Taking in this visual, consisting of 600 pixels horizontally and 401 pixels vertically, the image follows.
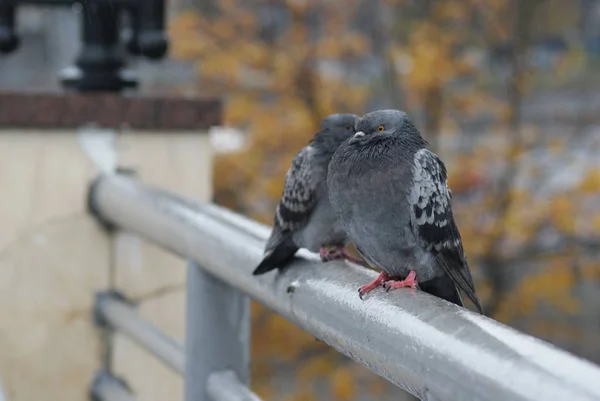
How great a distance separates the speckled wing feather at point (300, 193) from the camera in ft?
7.43

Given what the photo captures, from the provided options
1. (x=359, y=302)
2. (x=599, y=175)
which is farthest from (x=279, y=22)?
(x=359, y=302)

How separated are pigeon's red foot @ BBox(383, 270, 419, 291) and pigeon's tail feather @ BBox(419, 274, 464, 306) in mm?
131

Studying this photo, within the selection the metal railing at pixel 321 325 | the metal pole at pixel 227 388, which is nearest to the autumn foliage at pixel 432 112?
the metal railing at pixel 321 325

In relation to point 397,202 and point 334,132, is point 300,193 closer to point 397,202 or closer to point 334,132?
point 334,132

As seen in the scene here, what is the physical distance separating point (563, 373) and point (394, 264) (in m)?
0.98

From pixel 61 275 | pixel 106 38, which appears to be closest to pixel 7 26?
pixel 106 38

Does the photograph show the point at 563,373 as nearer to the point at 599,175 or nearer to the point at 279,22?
the point at 599,175

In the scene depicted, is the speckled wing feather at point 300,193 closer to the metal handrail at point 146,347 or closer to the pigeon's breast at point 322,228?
the pigeon's breast at point 322,228

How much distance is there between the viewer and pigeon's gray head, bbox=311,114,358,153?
92.6 inches

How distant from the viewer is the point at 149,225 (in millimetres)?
2598

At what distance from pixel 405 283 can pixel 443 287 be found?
29 cm

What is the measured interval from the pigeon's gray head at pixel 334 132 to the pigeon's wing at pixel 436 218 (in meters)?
0.44

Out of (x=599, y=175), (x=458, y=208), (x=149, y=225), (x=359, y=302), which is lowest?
(x=458, y=208)


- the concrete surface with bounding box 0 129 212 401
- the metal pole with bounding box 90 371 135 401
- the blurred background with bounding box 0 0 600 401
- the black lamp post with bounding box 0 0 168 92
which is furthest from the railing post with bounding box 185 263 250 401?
the blurred background with bounding box 0 0 600 401
